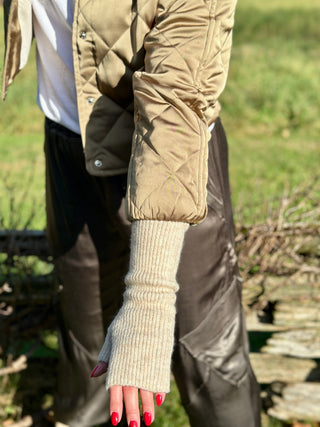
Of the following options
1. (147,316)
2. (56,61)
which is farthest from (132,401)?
(56,61)

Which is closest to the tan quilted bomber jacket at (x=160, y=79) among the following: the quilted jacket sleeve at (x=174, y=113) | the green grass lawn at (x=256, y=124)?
the quilted jacket sleeve at (x=174, y=113)

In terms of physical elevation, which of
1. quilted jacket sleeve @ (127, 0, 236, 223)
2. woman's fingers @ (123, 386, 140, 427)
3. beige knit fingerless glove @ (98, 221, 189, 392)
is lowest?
woman's fingers @ (123, 386, 140, 427)

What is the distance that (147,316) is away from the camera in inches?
52.3

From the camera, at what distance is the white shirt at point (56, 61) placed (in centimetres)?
167

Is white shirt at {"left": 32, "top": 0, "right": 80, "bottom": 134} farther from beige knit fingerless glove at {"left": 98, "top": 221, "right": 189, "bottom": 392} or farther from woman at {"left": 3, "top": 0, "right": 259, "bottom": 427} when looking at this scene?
beige knit fingerless glove at {"left": 98, "top": 221, "right": 189, "bottom": 392}

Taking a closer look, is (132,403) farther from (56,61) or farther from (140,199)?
(56,61)

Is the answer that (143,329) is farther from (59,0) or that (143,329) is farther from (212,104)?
(59,0)

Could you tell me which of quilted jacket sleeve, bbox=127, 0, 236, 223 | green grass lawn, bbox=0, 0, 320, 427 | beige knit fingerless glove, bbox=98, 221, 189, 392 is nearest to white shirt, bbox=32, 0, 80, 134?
quilted jacket sleeve, bbox=127, 0, 236, 223

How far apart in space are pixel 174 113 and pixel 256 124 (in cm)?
623

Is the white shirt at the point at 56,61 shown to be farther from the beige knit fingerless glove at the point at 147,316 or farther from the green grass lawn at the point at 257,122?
the green grass lawn at the point at 257,122

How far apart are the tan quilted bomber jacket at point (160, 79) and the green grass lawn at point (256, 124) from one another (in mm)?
3118

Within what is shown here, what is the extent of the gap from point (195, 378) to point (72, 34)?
3.71 ft

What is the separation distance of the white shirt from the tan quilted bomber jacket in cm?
9

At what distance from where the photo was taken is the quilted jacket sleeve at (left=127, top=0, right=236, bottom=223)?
139cm
